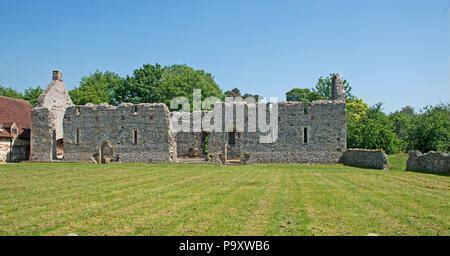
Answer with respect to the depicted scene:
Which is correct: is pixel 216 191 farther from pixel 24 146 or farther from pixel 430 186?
pixel 24 146

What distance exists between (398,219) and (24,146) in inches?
1251

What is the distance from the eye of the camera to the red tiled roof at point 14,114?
31.9m

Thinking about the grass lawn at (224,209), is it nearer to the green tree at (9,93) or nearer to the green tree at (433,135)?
the green tree at (433,135)

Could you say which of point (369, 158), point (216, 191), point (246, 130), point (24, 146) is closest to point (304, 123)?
point (246, 130)

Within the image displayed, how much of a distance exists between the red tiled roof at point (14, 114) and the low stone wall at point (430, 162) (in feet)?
91.6

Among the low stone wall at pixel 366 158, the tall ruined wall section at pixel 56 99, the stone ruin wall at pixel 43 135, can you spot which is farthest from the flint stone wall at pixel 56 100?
the low stone wall at pixel 366 158

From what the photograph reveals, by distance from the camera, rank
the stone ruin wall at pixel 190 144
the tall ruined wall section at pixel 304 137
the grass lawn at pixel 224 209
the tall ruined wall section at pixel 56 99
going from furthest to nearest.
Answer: the stone ruin wall at pixel 190 144 < the tall ruined wall section at pixel 56 99 < the tall ruined wall section at pixel 304 137 < the grass lawn at pixel 224 209

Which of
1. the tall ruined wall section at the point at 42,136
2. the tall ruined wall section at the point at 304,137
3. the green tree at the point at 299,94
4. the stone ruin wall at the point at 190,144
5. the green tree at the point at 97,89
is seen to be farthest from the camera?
the green tree at the point at 299,94

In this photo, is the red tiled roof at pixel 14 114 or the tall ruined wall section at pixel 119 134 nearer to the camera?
the tall ruined wall section at pixel 119 134

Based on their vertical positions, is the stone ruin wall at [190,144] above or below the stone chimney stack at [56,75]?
below

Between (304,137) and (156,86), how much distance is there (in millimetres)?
29686

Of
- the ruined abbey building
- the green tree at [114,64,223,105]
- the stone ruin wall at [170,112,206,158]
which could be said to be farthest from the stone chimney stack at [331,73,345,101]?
the green tree at [114,64,223,105]

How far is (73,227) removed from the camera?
260 inches

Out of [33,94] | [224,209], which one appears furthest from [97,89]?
[224,209]
